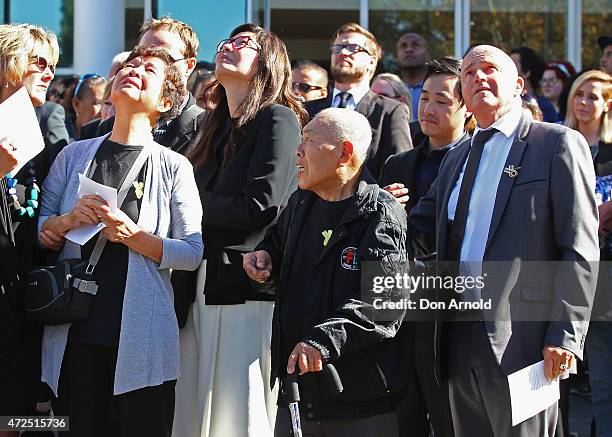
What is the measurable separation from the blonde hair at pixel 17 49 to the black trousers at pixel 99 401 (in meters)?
1.30

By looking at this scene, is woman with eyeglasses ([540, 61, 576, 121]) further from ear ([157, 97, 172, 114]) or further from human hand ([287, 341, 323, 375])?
human hand ([287, 341, 323, 375])

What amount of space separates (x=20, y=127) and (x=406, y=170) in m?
2.10

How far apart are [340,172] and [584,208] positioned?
3.31 ft

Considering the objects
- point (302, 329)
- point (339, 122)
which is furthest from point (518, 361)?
point (339, 122)

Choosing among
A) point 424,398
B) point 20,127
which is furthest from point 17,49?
point 424,398

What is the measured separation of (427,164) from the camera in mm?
5375

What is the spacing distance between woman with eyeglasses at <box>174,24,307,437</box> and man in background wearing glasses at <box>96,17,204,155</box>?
0.28m

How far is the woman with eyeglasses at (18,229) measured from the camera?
432cm

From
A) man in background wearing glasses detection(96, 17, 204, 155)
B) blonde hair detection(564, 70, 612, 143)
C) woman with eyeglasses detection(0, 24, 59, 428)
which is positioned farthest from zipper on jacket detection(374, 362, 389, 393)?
blonde hair detection(564, 70, 612, 143)

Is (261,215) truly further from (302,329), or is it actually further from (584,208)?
(584,208)

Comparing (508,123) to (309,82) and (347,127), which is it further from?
(309,82)

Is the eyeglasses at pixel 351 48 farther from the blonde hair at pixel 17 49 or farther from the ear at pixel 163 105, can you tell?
the blonde hair at pixel 17 49

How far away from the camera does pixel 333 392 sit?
3912 mm

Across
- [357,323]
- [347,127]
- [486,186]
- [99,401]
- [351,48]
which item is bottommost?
[99,401]
